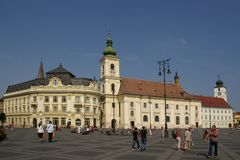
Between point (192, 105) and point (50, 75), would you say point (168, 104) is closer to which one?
point (192, 105)

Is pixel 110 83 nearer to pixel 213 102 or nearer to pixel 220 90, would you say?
pixel 213 102

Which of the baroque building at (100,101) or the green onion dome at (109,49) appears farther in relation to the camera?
the green onion dome at (109,49)

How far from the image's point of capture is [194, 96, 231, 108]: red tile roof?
123 meters

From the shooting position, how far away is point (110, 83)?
86.4 metres

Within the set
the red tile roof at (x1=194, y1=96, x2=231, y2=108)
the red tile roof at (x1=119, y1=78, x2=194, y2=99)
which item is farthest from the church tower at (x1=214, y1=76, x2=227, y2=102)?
the red tile roof at (x1=119, y1=78, x2=194, y2=99)

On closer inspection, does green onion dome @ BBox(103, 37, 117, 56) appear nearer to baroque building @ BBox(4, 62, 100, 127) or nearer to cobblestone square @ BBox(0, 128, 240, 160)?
baroque building @ BBox(4, 62, 100, 127)

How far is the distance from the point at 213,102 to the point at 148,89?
149 ft

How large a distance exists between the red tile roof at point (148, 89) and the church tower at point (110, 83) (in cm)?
241

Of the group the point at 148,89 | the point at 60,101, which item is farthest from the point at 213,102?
the point at 60,101

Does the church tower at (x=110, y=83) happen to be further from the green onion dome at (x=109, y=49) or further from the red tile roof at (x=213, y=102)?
the red tile roof at (x=213, y=102)

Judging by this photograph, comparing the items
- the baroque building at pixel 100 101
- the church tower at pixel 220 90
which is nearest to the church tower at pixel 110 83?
the baroque building at pixel 100 101

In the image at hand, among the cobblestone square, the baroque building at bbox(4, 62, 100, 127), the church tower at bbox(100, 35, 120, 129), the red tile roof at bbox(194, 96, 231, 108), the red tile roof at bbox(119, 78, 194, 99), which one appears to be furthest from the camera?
the red tile roof at bbox(194, 96, 231, 108)

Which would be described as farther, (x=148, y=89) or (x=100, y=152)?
(x=148, y=89)

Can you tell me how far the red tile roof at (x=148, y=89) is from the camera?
3426 inches
